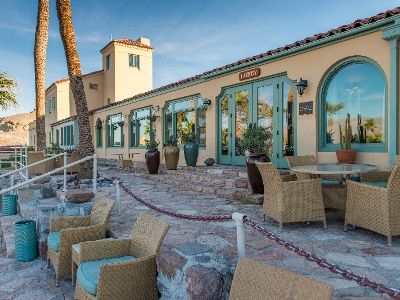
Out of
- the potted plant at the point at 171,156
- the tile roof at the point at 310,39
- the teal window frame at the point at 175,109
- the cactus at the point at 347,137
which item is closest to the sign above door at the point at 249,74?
the tile roof at the point at 310,39

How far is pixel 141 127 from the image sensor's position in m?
15.4

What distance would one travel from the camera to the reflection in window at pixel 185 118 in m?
11.5

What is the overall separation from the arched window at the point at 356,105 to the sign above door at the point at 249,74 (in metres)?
2.09

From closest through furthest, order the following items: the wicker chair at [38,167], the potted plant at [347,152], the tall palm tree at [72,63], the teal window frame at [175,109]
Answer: the potted plant at [347,152], the tall palm tree at [72,63], the wicker chair at [38,167], the teal window frame at [175,109]

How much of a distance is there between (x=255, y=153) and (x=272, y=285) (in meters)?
4.59

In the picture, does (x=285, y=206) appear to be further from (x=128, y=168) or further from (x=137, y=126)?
(x=137, y=126)

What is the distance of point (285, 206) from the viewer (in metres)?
4.55

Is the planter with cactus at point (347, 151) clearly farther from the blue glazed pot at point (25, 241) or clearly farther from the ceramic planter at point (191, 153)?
the blue glazed pot at point (25, 241)

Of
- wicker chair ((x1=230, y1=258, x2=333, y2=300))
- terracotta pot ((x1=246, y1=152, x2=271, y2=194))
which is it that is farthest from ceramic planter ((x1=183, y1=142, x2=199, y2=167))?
wicker chair ((x1=230, y1=258, x2=333, y2=300))

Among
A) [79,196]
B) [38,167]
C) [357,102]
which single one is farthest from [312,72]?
[38,167]

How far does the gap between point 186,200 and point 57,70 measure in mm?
30856

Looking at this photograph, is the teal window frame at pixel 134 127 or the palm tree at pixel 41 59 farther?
the teal window frame at pixel 134 127

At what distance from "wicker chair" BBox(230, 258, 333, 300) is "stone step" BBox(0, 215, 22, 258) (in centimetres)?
477

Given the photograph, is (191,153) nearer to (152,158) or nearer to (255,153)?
(152,158)
